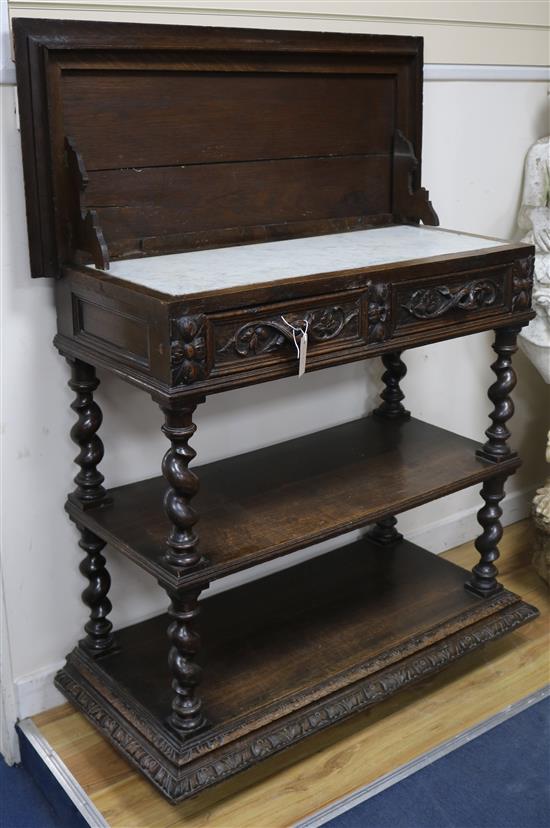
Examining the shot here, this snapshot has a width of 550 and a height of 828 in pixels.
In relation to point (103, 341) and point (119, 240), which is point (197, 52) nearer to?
point (119, 240)

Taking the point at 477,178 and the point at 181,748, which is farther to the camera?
the point at 477,178

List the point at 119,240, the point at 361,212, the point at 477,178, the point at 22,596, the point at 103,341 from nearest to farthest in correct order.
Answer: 1. the point at 103,341
2. the point at 119,240
3. the point at 22,596
4. the point at 361,212
5. the point at 477,178

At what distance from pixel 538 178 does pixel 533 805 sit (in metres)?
1.74

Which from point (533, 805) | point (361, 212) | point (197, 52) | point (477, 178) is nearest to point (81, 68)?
point (197, 52)

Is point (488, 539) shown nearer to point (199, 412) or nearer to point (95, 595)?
point (199, 412)

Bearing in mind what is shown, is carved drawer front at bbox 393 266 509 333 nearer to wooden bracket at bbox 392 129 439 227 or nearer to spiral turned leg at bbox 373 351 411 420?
wooden bracket at bbox 392 129 439 227

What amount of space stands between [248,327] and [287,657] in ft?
2.89

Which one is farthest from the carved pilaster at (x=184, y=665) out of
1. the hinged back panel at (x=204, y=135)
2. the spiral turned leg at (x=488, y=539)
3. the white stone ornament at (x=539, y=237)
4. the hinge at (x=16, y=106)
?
the white stone ornament at (x=539, y=237)

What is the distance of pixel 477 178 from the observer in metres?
2.92

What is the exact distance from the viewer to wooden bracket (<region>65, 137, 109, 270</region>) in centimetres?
199

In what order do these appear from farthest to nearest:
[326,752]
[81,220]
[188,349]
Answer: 1. [326,752]
2. [81,220]
3. [188,349]

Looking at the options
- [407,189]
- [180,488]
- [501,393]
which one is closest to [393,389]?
[501,393]

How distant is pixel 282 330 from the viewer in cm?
192

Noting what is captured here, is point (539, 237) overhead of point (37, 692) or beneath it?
overhead
